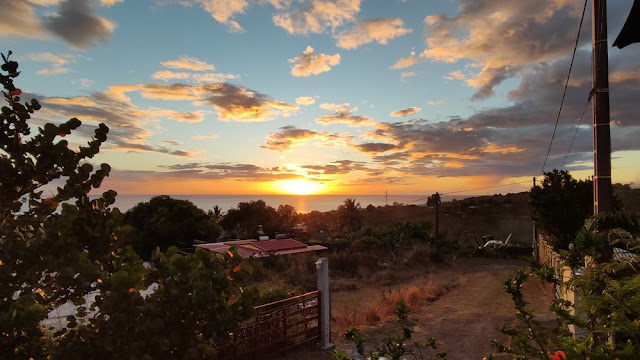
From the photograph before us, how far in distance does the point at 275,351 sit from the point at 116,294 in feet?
29.6

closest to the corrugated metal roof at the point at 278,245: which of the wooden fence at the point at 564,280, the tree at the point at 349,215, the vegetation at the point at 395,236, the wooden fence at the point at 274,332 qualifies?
the vegetation at the point at 395,236

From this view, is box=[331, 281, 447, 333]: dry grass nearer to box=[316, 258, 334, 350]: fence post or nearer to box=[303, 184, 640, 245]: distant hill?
box=[316, 258, 334, 350]: fence post

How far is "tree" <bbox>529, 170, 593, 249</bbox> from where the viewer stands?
14.9m

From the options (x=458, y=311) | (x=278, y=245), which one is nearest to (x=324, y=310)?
(x=458, y=311)

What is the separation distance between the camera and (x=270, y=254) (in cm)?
2545

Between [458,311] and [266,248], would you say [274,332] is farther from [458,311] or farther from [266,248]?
[266,248]

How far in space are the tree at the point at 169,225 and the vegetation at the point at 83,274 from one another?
3493 cm

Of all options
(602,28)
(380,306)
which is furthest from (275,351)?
(602,28)

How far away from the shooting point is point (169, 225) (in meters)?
38.3

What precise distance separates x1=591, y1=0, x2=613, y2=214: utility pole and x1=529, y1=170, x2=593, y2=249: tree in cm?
991

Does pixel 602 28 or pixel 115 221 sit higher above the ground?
pixel 602 28

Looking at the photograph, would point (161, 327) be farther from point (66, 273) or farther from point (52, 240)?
point (52, 240)

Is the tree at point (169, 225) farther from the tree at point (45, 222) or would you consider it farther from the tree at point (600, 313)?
the tree at point (600, 313)

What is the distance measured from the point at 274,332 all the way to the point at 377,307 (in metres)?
5.65
